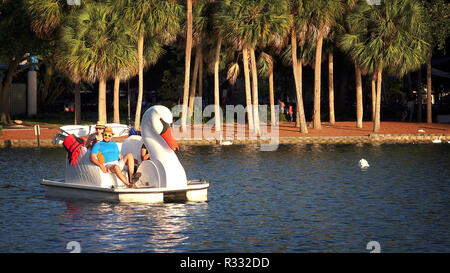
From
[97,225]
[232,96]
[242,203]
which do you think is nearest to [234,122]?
[232,96]

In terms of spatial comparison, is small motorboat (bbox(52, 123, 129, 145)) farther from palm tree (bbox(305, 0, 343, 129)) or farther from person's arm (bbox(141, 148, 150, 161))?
palm tree (bbox(305, 0, 343, 129))

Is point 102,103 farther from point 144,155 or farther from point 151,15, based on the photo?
point 144,155

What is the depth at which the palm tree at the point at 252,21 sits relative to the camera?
148 feet

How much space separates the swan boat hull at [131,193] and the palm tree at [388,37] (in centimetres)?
2742

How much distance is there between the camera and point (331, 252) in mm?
16219

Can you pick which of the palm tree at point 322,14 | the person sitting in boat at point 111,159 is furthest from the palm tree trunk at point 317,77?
the person sitting in boat at point 111,159

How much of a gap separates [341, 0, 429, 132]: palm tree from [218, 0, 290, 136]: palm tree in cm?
491

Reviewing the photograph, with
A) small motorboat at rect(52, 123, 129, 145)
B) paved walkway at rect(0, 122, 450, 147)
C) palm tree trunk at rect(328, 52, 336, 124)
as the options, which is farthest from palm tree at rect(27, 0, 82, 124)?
small motorboat at rect(52, 123, 129, 145)

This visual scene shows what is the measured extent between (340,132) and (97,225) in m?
32.5

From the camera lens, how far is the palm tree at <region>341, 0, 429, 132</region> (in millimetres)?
48281

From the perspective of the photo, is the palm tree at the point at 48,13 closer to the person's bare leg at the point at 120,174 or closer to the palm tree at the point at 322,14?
the palm tree at the point at 322,14

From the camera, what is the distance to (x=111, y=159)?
22812 mm

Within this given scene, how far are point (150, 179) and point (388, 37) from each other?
29262 millimetres
